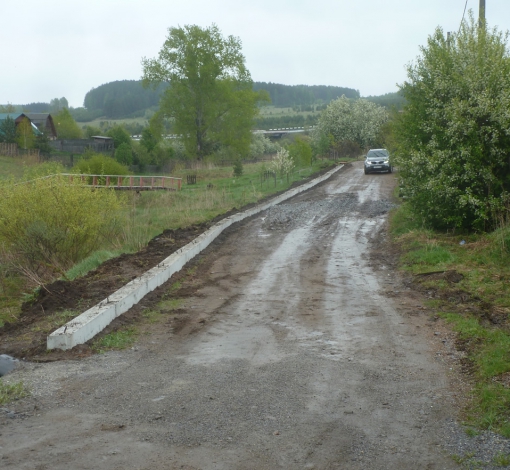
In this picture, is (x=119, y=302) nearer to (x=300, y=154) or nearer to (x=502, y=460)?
(x=502, y=460)

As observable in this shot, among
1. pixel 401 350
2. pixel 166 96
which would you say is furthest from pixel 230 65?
pixel 401 350

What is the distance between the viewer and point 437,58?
647 inches

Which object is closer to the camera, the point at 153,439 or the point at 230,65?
the point at 153,439

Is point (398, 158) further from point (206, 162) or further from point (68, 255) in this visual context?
point (206, 162)

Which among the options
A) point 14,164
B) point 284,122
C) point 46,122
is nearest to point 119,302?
point 14,164

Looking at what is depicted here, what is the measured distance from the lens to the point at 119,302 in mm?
9203

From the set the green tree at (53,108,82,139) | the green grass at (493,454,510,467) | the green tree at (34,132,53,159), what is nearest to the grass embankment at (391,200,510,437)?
the green grass at (493,454,510,467)

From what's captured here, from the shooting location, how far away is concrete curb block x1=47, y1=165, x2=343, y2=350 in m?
7.69

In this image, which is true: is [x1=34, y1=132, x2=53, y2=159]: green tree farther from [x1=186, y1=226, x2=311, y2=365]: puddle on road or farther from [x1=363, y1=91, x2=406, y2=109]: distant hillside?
[x1=186, y1=226, x2=311, y2=365]: puddle on road

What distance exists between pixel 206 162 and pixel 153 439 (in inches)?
2230

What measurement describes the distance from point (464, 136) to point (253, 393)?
10.7 m

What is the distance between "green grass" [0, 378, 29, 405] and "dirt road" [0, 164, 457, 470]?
0.12 m

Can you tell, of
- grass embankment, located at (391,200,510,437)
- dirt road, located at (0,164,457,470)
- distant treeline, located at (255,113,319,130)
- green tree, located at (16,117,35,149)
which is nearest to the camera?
dirt road, located at (0,164,457,470)

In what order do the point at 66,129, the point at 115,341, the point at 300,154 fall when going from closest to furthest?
the point at 115,341, the point at 300,154, the point at 66,129
